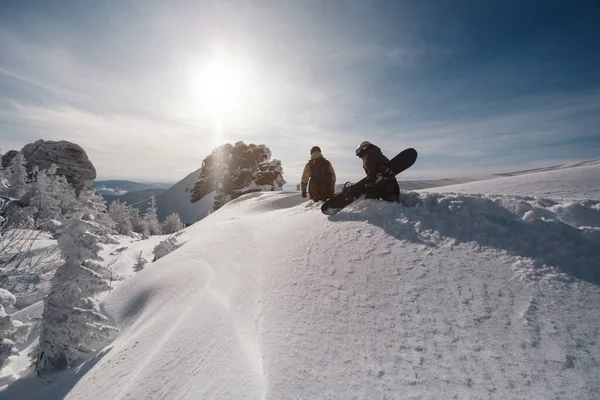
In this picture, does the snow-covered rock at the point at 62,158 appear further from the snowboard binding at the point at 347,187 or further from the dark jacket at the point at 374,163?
the dark jacket at the point at 374,163

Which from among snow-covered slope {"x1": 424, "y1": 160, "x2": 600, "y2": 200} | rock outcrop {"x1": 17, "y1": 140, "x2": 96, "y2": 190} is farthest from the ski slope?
rock outcrop {"x1": 17, "y1": 140, "x2": 96, "y2": 190}

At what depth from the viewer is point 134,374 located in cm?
339

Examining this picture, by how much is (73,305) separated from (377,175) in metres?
7.63

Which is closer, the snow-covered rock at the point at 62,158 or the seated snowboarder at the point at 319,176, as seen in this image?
the seated snowboarder at the point at 319,176

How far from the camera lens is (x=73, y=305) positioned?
19.2ft

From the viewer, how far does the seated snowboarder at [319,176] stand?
7.60 metres

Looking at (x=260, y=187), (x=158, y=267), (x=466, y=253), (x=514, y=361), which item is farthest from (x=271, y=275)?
(x=260, y=187)

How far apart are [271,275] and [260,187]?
83.8 metres

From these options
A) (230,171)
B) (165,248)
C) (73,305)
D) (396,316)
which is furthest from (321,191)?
(230,171)

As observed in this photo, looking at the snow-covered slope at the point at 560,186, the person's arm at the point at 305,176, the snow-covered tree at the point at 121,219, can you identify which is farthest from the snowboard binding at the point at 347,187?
the snow-covered tree at the point at 121,219

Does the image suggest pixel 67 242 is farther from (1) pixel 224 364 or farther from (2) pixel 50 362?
(1) pixel 224 364

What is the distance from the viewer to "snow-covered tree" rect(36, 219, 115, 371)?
546cm

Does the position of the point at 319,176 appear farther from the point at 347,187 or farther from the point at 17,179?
the point at 17,179

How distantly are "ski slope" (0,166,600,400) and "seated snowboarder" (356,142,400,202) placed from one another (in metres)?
0.28
